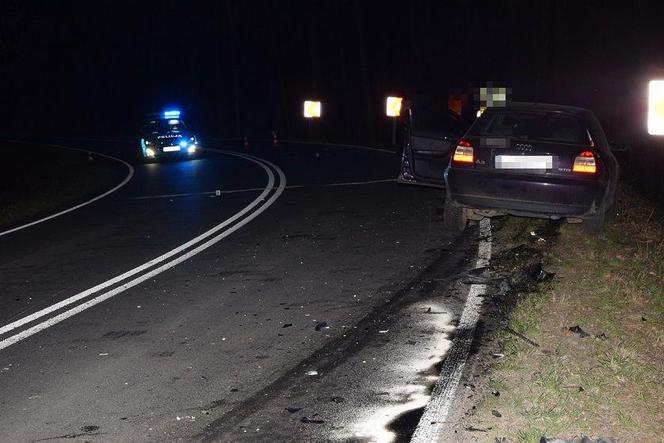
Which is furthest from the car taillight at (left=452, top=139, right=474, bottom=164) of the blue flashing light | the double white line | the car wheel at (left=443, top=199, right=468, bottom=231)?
the blue flashing light

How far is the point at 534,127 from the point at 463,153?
1.04 meters

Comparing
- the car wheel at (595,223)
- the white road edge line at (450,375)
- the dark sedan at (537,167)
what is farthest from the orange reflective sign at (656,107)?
the white road edge line at (450,375)

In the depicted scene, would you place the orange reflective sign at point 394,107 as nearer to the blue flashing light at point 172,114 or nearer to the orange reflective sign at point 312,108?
the blue flashing light at point 172,114

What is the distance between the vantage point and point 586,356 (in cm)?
551

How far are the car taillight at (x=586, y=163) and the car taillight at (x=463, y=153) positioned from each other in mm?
1223

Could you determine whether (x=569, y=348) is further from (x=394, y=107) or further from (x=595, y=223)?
(x=394, y=107)

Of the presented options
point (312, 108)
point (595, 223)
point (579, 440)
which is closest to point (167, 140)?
point (312, 108)

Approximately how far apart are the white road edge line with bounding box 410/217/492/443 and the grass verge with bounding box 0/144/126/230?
31.3 ft

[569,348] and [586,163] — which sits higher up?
[586,163]

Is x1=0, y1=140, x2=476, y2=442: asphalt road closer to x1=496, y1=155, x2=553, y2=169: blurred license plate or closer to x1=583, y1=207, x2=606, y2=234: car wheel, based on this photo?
x1=496, y1=155, x2=553, y2=169: blurred license plate

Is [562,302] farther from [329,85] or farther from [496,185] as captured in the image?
[329,85]

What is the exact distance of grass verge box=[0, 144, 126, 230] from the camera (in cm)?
1636

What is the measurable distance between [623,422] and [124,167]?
77.2 ft

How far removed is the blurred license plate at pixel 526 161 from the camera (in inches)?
351
